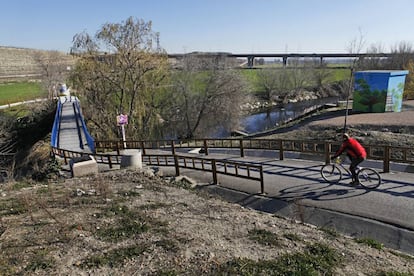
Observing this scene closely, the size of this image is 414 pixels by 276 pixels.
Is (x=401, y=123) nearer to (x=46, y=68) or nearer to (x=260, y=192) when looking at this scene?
(x=260, y=192)

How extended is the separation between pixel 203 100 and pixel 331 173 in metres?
24.7

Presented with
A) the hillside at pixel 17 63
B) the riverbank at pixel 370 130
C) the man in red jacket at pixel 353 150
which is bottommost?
the riverbank at pixel 370 130

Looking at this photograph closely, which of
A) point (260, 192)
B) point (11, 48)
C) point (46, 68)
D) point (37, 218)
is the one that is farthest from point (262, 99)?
point (11, 48)

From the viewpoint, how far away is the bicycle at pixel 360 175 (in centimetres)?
928

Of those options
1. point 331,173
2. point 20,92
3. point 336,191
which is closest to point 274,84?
point 20,92

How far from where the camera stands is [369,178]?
31.0ft

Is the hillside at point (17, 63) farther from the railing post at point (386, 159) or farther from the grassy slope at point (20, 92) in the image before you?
the railing post at point (386, 159)

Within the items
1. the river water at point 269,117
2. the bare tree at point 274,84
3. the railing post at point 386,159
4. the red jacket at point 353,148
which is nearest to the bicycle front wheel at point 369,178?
the red jacket at point 353,148

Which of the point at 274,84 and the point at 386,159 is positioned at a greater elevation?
the point at 274,84

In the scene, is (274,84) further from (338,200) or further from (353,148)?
(338,200)

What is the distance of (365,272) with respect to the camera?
5.09 meters

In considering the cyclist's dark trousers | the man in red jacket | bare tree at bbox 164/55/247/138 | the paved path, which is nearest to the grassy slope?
bare tree at bbox 164/55/247/138

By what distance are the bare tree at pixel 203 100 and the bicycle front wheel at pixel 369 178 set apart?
24582mm

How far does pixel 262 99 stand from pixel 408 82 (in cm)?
2327
